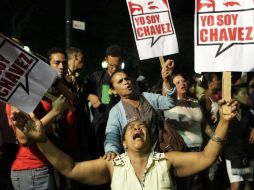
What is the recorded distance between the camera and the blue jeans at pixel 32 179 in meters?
4.42

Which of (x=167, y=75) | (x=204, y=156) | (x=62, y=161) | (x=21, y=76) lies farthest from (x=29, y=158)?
(x=167, y=75)

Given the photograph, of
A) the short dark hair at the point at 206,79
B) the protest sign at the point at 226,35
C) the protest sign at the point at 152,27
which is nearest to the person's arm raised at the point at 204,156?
the protest sign at the point at 226,35

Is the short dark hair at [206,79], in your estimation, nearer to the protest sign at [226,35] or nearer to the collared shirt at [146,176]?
the protest sign at [226,35]

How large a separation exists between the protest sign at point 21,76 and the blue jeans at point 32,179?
723 millimetres

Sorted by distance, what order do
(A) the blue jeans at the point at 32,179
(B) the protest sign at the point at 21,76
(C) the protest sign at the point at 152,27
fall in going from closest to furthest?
(B) the protest sign at the point at 21,76
(A) the blue jeans at the point at 32,179
(C) the protest sign at the point at 152,27

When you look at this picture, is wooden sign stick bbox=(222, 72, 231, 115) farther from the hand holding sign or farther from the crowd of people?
the hand holding sign

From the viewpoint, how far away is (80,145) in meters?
5.65

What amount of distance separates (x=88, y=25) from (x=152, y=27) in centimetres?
1695

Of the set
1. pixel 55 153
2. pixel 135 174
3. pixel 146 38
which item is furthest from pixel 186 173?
pixel 146 38

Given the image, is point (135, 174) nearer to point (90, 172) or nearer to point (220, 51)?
point (90, 172)

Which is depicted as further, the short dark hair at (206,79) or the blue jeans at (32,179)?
the short dark hair at (206,79)

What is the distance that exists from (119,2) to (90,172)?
18426 mm

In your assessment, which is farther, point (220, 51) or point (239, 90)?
point (239, 90)

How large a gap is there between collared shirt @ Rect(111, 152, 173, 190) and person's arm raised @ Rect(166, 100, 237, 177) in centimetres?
9
